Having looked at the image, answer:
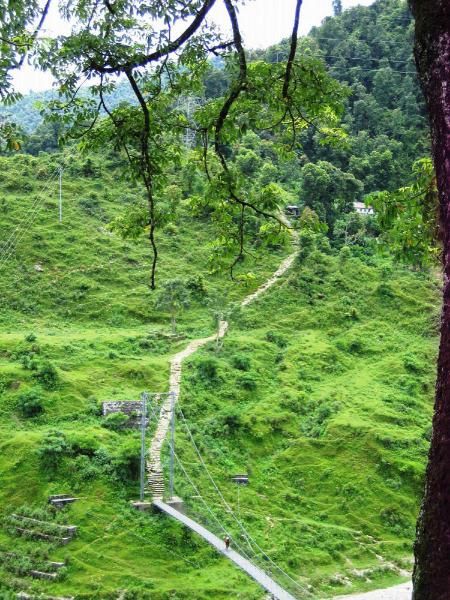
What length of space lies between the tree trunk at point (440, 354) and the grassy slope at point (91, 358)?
3011 mm

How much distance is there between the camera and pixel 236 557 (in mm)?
14539

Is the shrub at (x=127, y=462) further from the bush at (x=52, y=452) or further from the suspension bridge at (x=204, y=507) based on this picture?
the bush at (x=52, y=452)

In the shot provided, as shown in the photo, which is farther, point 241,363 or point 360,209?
point 360,209

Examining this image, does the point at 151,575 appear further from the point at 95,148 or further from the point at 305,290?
the point at 305,290

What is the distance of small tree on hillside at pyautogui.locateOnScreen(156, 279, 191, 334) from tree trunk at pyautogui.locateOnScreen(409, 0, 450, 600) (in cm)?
2749

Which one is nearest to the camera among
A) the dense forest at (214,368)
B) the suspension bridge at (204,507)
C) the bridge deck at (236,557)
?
the dense forest at (214,368)

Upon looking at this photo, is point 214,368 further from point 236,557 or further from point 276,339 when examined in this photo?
point 236,557

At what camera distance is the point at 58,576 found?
15.7m

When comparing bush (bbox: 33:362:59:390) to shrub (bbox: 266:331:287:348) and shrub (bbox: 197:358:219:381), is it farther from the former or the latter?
shrub (bbox: 266:331:287:348)

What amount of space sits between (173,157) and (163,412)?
19908mm

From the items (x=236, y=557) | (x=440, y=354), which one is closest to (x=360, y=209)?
(x=236, y=557)

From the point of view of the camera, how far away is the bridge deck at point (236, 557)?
509 inches

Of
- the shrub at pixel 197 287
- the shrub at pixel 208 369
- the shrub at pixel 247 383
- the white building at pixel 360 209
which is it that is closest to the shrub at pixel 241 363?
the shrub at pixel 247 383

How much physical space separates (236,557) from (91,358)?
1276 centimetres
